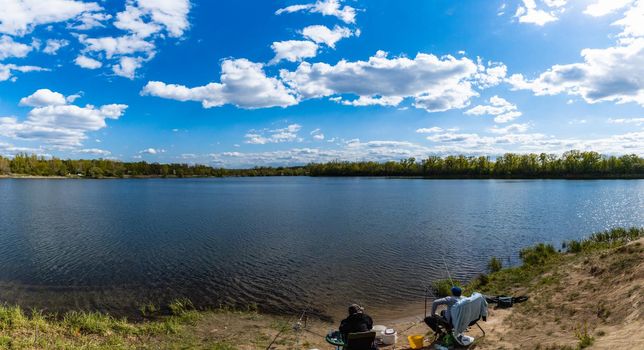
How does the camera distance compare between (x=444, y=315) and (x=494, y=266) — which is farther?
(x=494, y=266)

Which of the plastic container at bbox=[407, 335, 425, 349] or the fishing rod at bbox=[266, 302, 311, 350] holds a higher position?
the plastic container at bbox=[407, 335, 425, 349]

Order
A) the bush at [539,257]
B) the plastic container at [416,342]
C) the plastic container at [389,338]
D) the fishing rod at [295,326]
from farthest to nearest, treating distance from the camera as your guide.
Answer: the bush at [539,257] → the fishing rod at [295,326] → the plastic container at [389,338] → the plastic container at [416,342]

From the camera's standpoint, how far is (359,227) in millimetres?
41250

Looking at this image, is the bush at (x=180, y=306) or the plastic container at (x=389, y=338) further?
the bush at (x=180, y=306)

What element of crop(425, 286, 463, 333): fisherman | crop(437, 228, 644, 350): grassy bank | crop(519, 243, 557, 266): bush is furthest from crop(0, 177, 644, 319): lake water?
crop(425, 286, 463, 333): fisherman

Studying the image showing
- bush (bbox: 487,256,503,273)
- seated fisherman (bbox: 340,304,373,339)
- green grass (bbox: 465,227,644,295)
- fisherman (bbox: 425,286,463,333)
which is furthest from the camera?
bush (bbox: 487,256,503,273)

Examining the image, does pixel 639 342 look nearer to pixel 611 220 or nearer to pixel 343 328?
pixel 343 328

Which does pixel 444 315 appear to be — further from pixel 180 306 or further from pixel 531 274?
pixel 180 306

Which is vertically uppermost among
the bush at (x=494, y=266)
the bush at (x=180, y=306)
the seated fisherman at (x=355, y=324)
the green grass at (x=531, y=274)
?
the seated fisherman at (x=355, y=324)

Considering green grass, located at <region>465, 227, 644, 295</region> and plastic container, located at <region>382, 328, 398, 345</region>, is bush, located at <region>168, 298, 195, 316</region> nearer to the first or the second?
plastic container, located at <region>382, 328, 398, 345</region>

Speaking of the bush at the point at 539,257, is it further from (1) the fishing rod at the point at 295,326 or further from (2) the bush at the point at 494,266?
(1) the fishing rod at the point at 295,326

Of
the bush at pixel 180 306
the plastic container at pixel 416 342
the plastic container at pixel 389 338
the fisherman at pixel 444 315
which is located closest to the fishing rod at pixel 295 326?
the plastic container at pixel 389 338

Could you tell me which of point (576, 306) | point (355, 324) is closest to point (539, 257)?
point (576, 306)

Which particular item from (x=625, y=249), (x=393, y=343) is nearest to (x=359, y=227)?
(x=625, y=249)
